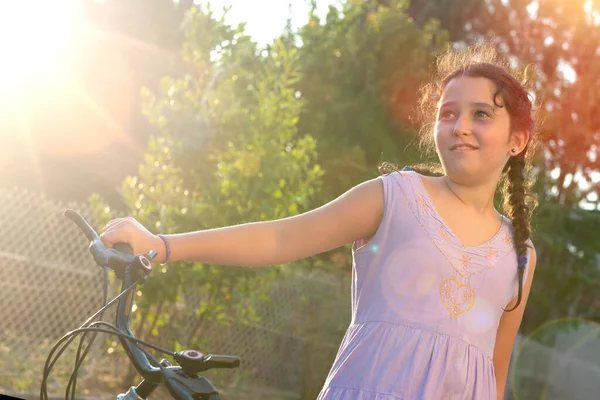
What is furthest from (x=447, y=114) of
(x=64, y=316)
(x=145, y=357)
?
(x=64, y=316)

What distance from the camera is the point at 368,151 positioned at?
34.5ft

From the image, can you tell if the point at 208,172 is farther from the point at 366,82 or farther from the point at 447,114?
the point at 366,82

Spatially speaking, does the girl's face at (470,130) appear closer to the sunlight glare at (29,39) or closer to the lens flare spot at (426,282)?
the lens flare spot at (426,282)

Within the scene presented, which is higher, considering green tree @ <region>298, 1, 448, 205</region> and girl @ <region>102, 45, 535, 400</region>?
green tree @ <region>298, 1, 448, 205</region>

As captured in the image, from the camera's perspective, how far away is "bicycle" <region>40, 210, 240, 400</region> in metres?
1.42

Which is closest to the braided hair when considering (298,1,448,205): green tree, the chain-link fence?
the chain-link fence

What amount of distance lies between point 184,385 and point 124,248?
345 mm

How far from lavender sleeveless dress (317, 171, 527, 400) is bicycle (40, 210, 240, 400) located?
1.94 feet

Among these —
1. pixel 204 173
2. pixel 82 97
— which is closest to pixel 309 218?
pixel 204 173

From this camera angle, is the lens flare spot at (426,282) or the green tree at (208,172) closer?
the lens flare spot at (426,282)

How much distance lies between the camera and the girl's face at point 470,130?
215cm

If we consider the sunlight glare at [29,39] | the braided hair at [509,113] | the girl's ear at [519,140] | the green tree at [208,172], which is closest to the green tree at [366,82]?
the green tree at [208,172]

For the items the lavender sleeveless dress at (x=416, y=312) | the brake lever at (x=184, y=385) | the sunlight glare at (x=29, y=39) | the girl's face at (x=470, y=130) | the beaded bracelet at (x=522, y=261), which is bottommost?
the brake lever at (x=184, y=385)

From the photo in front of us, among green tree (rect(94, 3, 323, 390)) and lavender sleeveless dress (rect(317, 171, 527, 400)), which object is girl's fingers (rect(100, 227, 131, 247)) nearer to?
lavender sleeveless dress (rect(317, 171, 527, 400))
